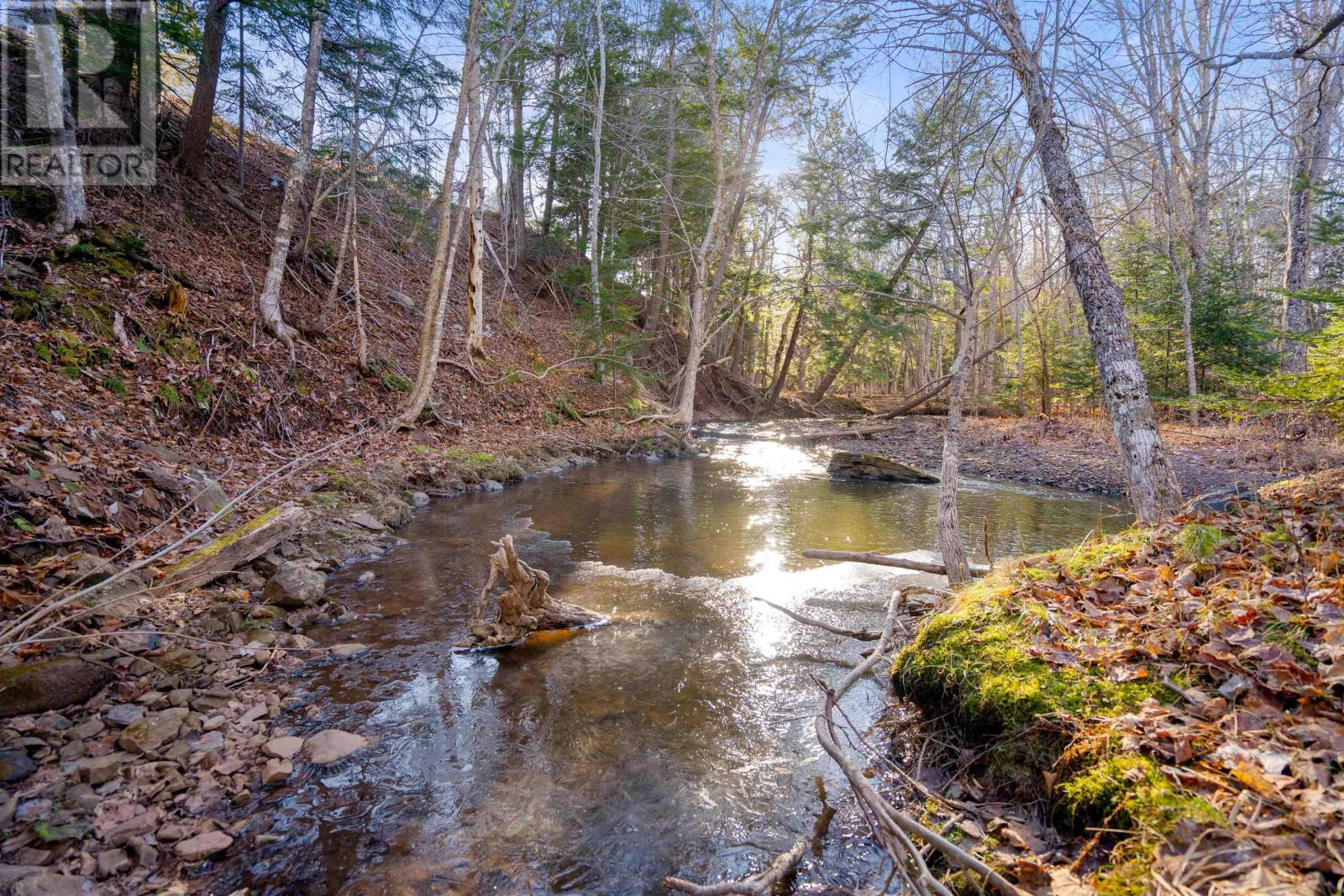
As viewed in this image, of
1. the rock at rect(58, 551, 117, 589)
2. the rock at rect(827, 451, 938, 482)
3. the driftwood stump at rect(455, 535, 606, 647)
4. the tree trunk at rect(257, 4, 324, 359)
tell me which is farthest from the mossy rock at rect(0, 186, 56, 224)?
the rock at rect(827, 451, 938, 482)

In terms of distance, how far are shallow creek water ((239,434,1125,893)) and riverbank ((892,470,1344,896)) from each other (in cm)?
69

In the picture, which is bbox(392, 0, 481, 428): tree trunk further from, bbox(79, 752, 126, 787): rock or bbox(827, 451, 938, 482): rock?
bbox(827, 451, 938, 482): rock

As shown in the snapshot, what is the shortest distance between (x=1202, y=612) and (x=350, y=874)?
3.63 meters

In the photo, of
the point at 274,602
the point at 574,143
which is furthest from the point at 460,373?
the point at 574,143

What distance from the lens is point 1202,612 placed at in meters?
2.37

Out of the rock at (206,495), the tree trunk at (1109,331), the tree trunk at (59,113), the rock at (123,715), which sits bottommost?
the rock at (123,715)

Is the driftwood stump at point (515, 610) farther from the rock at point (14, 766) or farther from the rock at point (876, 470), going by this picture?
the rock at point (876, 470)

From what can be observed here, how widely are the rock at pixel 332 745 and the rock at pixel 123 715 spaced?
2.90ft

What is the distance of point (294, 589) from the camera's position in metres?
4.68

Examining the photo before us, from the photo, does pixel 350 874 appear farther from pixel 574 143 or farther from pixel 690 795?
pixel 574 143

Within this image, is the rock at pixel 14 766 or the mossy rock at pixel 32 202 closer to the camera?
the rock at pixel 14 766

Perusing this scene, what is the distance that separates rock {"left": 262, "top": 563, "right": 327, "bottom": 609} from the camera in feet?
15.2

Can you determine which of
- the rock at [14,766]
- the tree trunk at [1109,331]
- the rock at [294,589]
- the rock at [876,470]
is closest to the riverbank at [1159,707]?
the tree trunk at [1109,331]

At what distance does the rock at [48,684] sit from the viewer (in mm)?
2816
